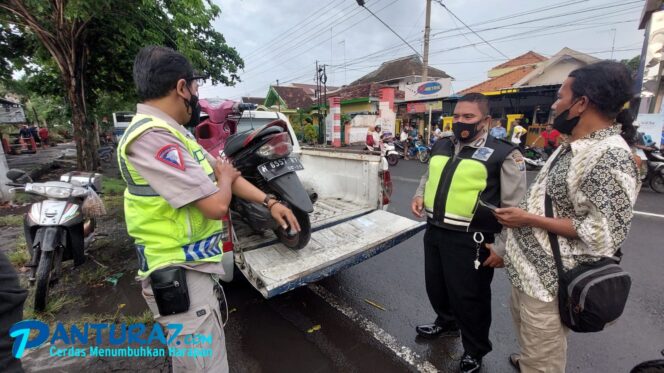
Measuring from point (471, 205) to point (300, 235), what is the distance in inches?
50.3

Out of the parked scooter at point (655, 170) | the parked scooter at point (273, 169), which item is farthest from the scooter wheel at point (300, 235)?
the parked scooter at point (655, 170)

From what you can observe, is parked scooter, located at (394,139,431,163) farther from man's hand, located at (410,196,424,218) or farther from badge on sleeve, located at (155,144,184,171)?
badge on sleeve, located at (155,144,184,171)

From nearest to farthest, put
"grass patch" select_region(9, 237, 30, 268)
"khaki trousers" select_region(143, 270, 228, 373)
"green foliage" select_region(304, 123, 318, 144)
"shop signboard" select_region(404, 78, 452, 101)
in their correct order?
"khaki trousers" select_region(143, 270, 228, 373) < "grass patch" select_region(9, 237, 30, 268) < "shop signboard" select_region(404, 78, 452, 101) < "green foliage" select_region(304, 123, 318, 144)

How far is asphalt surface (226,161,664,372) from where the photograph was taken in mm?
2154

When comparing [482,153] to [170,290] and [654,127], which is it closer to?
[170,290]

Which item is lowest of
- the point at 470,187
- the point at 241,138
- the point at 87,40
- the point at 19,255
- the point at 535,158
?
the point at 19,255

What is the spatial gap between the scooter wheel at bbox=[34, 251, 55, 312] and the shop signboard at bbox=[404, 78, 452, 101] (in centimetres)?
1777

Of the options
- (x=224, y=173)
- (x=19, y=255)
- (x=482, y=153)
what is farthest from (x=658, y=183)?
(x=19, y=255)

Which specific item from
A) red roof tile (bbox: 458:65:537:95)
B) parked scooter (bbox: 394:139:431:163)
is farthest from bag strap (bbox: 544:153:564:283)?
red roof tile (bbox: 458:65:537:95)

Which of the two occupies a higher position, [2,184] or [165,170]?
[165,170]

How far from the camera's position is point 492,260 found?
1.81 meters

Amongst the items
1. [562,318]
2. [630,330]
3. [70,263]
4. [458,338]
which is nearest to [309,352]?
[458,338]

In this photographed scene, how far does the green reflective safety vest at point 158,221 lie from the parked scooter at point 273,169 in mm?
902

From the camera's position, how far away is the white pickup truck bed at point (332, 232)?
217 centimetres
